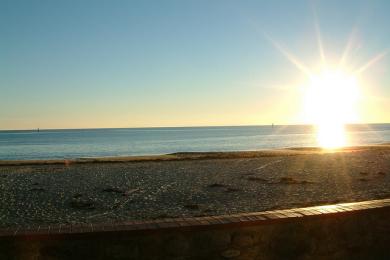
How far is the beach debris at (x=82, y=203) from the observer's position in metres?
13.4

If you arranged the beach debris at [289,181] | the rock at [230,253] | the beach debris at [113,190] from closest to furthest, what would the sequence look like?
1. the rock at [230,253]
2. the beach debris at [113,190]
3. the beach debris at [289,181]

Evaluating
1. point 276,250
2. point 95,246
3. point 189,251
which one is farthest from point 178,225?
point 276,250

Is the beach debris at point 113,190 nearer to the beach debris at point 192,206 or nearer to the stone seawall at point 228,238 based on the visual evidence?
the beach debris at point 192,206

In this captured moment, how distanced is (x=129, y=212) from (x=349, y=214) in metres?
7.96

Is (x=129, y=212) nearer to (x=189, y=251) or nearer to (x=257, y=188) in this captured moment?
(x=257, y=188)

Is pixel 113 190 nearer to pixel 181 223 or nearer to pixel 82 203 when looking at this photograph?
pixel 82 203

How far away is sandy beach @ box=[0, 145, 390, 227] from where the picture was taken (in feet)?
41.0

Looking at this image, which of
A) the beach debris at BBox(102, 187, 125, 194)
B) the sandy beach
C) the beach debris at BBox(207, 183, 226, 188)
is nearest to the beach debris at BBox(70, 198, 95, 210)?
the sandy beach

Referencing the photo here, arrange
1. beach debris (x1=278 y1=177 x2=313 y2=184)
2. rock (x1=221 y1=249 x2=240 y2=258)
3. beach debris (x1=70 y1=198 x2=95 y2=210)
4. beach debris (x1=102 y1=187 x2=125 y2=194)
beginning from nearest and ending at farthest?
rock (x1=221 y1=249 x2=240 y2=258) < beach debris (x1=70 y1=198 x2=95 y2=210) < beach debris (x1=102 y1=187 x2=125 y2=194) < beach debris (x1=278 y1=177 x2=313 y2=184)

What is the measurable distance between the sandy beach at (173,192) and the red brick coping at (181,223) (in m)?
6.57

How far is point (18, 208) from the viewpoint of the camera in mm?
13344

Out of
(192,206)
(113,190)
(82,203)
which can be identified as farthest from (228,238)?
(113,190)

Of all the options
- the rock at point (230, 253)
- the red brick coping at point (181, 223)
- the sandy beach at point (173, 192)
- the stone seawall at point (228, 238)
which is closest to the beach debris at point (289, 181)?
the sandy beach at point (173, 192)

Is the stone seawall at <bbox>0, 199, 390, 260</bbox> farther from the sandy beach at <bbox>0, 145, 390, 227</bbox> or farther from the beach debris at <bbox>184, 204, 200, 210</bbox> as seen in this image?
the beach debris at <bbox>184, 204, 200, 210</bbox>
